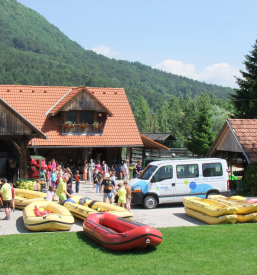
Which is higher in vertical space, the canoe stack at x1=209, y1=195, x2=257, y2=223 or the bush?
the bush

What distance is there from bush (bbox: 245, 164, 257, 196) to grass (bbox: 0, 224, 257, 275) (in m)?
8.58

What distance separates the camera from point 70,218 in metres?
13.4

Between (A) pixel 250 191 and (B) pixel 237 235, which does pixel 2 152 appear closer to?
(A) pixel 250 191

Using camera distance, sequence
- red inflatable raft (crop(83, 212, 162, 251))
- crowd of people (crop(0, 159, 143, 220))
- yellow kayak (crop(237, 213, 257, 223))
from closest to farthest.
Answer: red inflatable raft (crop(83, 212, 162, 251)) < yellow kayak (crop(237, 213, 257, 223)) < crowd of people (crop(0, 159, 143, 220))

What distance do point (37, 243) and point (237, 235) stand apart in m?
6.14

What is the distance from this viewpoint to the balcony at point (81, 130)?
2930cm

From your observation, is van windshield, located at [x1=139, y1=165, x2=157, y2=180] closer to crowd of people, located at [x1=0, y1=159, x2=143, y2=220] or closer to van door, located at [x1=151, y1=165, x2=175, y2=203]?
van door, located at [x1=151, y1=165, x2=175, y2=203]

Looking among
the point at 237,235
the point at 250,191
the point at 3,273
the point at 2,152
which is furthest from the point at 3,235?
the point at 2,152

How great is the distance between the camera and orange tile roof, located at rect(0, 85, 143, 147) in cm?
2902

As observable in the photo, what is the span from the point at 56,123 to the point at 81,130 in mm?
1967

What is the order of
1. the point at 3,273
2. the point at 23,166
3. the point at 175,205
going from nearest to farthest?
the point at 3,273 < the point at 175,205 < the point at 23,166

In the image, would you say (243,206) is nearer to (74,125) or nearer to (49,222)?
(49,222)

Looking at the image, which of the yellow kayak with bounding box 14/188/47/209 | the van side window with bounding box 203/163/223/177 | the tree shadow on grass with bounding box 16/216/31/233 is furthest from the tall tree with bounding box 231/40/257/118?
the tree shadow on grass with bounding box 16/216/31/233

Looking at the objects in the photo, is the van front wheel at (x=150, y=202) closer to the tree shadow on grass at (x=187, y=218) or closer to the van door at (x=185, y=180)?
the van door at (x=185, y=180)
